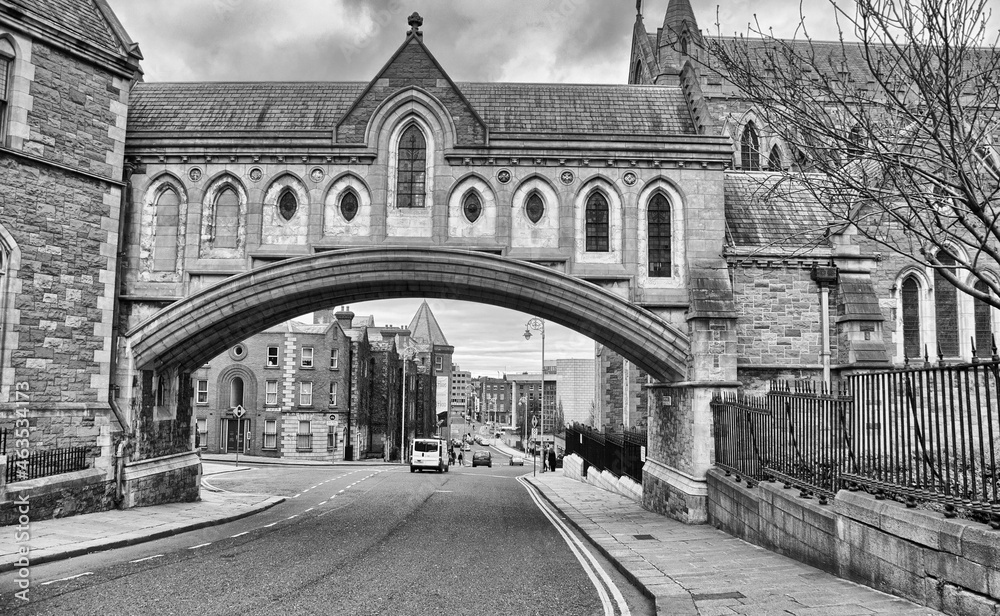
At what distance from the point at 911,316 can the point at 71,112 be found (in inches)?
774

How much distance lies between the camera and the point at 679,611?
7.62 metres

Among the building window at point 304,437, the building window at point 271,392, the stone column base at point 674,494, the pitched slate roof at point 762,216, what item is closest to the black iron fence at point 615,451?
the stone column base at point 674,494

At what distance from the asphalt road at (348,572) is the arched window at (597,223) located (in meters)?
6.07

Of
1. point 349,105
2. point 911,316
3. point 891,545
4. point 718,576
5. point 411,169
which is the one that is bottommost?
point 718,576

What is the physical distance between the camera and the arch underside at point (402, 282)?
16.0 meters

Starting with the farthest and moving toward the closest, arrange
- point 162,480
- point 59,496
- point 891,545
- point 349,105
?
point 349,105 < point 162,480 < point 59,496 < point 891,545

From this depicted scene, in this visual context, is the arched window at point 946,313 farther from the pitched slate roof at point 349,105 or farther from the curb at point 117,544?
the curb at point 117,544

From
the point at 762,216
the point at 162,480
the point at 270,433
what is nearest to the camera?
the point at 162,480

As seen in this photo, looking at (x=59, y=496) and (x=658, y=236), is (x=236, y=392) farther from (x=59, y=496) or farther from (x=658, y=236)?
(x=658, y=236)

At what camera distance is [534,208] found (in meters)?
16.6

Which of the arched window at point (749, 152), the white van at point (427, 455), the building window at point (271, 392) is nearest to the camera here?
the arched window at point (749, 152)

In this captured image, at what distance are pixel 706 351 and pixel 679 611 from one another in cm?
853

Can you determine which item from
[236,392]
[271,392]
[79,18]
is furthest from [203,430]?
[79,18]

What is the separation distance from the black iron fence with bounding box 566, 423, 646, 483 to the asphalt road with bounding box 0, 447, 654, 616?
5.77 meters
